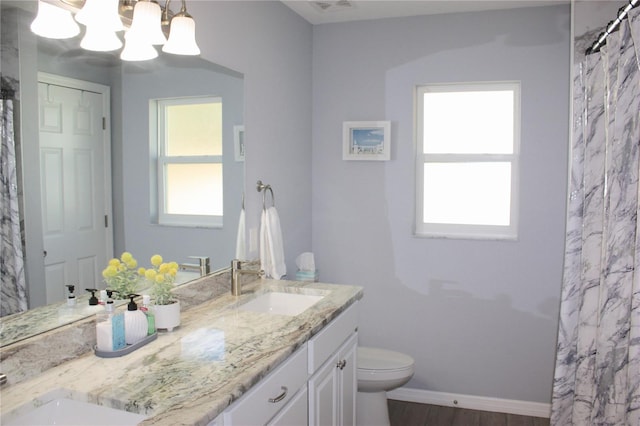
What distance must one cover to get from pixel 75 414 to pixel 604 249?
2228mm

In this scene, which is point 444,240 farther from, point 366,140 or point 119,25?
point 119,25

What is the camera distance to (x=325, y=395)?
2.24 meters

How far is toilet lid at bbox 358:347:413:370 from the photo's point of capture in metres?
3.06

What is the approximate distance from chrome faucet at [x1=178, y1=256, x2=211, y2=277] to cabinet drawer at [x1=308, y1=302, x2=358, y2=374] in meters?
0.61

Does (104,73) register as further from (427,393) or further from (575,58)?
(427,393)

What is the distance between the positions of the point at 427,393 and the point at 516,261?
3.44 feet

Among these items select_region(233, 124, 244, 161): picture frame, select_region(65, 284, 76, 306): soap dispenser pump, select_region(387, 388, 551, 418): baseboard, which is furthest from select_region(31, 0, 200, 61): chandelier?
select_region(387, 388, 551, 418): baseboard

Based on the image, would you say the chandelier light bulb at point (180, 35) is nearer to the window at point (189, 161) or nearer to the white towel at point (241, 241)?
the window at point (189, 161)

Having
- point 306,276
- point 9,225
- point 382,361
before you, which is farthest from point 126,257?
point 382,361

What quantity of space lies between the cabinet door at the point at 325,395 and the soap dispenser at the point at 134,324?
0.67m

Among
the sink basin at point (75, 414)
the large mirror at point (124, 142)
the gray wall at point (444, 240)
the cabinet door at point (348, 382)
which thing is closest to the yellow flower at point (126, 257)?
the large mirror at point (124, 142)

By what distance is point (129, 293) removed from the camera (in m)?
1.87

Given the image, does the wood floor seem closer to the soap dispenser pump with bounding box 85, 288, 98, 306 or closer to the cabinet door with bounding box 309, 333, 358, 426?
the cabinet door with bounding box 309, 333, 358, 426

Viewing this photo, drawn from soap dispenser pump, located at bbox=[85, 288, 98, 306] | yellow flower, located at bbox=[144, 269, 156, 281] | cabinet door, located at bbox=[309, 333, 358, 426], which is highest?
yellow flower, located at bbox=[144, 269, 156, 281]
